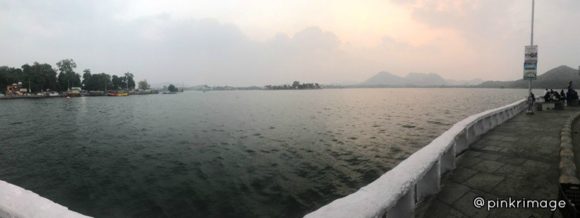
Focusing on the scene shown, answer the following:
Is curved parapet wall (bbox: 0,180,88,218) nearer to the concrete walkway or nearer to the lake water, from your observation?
the concrete walkway

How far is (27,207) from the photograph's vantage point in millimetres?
3025

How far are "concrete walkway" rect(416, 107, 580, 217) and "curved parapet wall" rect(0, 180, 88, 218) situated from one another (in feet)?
16.2

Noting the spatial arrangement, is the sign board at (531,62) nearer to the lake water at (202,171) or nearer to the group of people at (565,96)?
the lake water at (202,171)

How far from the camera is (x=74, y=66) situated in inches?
6230

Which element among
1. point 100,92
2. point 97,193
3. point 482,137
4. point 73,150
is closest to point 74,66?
point 100,92

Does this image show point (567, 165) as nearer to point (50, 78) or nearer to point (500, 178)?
point (500, 178)

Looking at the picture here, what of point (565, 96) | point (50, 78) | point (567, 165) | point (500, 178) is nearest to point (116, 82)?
point (50, 78)

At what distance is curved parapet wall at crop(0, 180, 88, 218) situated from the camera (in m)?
2.89

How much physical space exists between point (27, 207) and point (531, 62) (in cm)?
2222

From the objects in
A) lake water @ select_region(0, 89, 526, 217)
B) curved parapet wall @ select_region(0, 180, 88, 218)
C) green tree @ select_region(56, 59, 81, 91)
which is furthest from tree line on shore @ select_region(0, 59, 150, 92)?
curved parapet wall @ select_region(0, 180, 88, 218)

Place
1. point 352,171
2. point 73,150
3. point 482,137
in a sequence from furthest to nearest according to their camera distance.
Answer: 1. point 73,150
2. point 352,171
3. point 482,137

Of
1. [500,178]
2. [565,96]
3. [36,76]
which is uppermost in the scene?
[36,76]

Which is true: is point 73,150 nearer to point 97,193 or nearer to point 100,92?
point 97,193

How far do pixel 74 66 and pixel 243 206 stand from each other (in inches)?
7653
